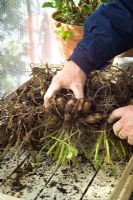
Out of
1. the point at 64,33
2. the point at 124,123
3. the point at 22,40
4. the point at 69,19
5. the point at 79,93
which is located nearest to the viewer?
the point at 124,123

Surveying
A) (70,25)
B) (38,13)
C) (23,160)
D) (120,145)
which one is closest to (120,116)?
(120,145)

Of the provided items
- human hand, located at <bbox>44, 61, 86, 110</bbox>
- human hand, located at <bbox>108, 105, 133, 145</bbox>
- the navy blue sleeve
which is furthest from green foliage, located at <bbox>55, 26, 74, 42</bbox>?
human hand, located at <bbox>108, 105, 133, 145</bbox>

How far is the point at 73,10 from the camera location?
2195 millimetres

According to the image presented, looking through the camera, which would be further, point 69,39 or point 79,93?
point 69,39

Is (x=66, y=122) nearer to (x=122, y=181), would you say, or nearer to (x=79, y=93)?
(x=79, y=93)

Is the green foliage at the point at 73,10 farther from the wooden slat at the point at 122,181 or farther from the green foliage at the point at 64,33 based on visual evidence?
the wooden slat at the point at 122,181

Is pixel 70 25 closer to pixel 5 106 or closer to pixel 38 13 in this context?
pixel 38 13

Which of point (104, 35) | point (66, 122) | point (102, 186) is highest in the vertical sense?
point (104, 35)

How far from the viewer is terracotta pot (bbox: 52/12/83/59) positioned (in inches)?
80.4

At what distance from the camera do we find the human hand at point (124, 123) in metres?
1.10

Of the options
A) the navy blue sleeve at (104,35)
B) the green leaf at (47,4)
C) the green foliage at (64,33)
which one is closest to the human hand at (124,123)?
the navy blue sleeve at (104,35)

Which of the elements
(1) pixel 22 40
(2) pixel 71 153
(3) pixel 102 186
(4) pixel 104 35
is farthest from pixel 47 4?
(3) pixel 102 186

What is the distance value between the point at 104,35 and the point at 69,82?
24 cm

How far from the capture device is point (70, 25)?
6.72ft
